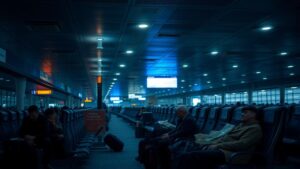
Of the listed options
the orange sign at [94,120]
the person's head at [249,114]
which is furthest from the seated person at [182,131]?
the orange sign at [94,120]

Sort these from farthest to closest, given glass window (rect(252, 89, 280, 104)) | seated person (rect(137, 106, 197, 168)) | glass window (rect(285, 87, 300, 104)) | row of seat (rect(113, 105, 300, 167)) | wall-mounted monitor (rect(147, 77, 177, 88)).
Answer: glass window (rect(252, 89, 280, 104)) → glass window (rect(285, 87, 300, 104)) → wall-mounted monitor (rect(147, 77, 177, 88)) → seated person (rect(137, 106, 197, 168)) → row of seat (rect(113, 105, 300, 167))

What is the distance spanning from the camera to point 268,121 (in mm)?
5609

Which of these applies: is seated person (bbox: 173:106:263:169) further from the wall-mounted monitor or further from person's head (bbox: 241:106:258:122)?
the wall-mounted monitor

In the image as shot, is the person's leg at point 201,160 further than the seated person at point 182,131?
No

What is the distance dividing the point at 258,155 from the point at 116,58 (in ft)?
50.5

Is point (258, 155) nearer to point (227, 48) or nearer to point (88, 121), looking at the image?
→ point (88, 121)

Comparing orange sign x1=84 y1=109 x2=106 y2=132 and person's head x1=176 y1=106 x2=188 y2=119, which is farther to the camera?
orange sign x1=84 y1=109 x2=106 y2=132

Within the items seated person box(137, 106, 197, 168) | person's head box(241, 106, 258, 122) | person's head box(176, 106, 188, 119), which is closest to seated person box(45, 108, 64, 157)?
seated person box(137, 106, 197, 168)

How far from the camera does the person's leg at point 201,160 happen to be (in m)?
5.34

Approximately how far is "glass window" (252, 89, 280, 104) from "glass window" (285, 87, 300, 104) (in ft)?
7.57

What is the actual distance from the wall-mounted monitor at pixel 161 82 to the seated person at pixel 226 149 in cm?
1834

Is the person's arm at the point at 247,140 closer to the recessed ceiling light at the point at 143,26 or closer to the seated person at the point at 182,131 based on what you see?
the seated person at the point at 182,131

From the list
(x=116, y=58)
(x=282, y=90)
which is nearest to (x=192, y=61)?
(x=116, y=58)

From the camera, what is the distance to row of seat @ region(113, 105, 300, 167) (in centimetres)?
531
